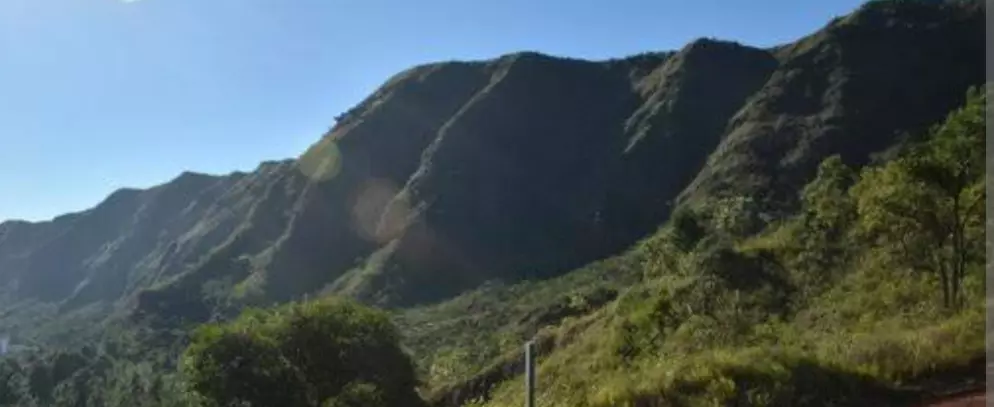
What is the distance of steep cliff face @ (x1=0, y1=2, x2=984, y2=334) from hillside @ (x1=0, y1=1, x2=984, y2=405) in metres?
0.38

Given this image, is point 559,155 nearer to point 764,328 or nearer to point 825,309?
point 825,309

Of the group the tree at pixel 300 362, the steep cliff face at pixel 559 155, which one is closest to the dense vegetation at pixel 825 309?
the tree at pixel 300 362

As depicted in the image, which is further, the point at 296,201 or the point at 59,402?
the point at 296,201

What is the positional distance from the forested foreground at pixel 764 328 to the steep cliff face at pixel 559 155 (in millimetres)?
66172

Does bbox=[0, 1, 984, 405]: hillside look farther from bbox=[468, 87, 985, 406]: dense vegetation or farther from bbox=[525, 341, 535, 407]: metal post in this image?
bbox=[525, 341, 535, 407]: metal post

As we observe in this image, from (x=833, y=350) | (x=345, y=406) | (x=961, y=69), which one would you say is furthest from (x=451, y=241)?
(x=833, y=350)

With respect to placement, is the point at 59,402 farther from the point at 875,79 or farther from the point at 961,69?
the point at 961,69

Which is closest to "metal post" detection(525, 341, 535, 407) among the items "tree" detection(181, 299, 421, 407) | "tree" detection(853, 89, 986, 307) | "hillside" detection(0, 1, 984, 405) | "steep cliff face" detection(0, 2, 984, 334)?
"tree" detection(853, 89, 986, 307)

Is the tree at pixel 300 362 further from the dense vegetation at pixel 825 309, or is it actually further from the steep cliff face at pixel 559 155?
the steep cliff face at pixel 559 155

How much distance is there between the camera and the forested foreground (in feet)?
38.6

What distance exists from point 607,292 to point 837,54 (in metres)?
82.4

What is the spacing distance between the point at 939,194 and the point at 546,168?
147651 millimetres

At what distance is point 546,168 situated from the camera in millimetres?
168875

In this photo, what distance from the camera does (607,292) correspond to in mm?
72500
